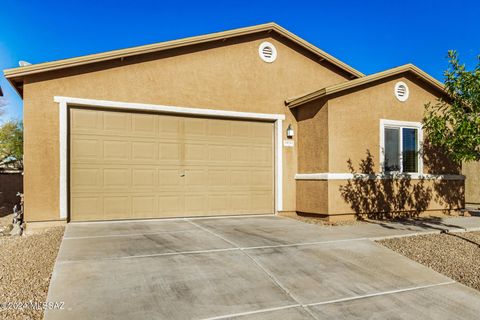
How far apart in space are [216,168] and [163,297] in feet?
18.8

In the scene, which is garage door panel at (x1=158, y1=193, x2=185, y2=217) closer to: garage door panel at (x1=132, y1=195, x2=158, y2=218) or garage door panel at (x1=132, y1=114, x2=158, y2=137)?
garage door panel at (x1=132, y1=195, x2=158, y2=218)

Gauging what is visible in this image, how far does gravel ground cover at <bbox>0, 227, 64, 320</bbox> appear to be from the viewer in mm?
3439

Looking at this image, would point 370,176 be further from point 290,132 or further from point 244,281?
point 244,281

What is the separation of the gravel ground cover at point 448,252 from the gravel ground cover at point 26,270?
526cm

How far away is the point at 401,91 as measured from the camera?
9.52m

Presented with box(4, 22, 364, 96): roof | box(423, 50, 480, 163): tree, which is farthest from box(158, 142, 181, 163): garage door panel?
box(423, 50, 480, 163): tree

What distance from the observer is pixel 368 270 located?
15.5 ft

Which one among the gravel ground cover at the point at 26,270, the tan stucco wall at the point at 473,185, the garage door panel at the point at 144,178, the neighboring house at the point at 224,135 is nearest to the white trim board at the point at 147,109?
the neighboring house at the point at 224,135

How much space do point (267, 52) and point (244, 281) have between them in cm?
761

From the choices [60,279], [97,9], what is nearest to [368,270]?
[60,279]

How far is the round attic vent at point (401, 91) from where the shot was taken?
31.0 feet

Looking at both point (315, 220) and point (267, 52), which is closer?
point (315, 220)

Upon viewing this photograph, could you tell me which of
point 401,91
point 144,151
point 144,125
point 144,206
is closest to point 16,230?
point 144,206

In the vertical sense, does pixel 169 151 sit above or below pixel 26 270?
above
